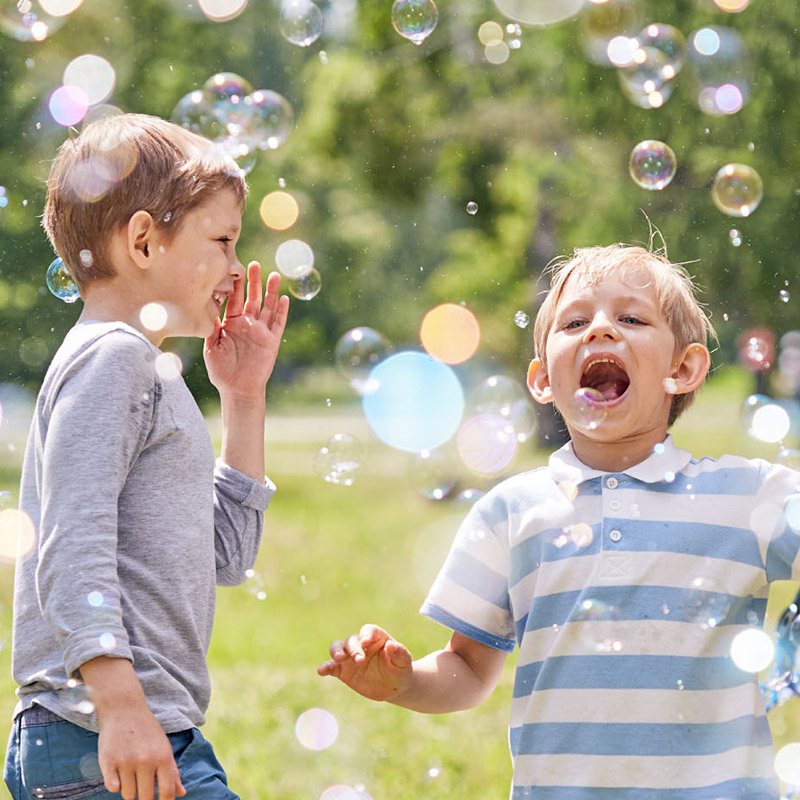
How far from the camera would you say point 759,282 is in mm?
8922

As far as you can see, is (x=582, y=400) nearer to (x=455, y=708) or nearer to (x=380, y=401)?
(x=455, y=708)

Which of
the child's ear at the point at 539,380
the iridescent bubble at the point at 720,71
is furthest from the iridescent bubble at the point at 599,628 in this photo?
the iridescent bubble at the point at 720,71

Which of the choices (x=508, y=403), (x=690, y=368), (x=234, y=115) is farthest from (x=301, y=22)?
(x=690, y=368)

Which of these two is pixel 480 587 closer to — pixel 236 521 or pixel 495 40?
pixel 236 521

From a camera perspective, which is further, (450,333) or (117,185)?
(450,333)

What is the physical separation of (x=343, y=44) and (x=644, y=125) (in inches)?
227

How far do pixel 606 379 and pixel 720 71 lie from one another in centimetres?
538

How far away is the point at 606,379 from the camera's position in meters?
1.86

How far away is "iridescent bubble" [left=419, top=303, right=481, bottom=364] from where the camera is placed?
14.6 meters

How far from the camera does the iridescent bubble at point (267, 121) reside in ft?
9.88

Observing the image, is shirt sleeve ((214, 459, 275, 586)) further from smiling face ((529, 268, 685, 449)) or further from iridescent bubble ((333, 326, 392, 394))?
iridescent bubble ((333, 326, 392, 394))

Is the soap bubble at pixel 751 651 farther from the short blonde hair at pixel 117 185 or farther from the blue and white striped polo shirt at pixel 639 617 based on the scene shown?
the short blonde hair at pixel 117 185

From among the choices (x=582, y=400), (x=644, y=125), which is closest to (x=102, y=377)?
(x=582, y=400)

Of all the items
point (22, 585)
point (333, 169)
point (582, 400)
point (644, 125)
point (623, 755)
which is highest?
point (333, 169)
